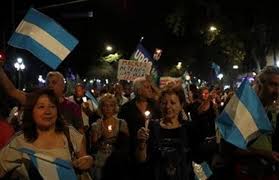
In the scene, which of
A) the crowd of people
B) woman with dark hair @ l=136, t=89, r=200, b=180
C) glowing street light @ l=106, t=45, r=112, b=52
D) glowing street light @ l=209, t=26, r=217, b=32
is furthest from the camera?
glowing street light @ l=106, t=45, r=112, b=52

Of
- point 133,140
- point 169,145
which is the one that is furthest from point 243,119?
point 133,140

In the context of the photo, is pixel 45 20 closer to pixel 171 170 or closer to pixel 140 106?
pixel 140 106

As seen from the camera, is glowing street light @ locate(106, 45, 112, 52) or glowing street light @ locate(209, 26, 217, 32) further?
glowing street light @ locate(106, 45, 112, 52)

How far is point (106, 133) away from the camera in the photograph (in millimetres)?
7805

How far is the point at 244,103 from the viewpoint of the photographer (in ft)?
17.5

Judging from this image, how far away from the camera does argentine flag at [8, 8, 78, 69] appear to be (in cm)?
783

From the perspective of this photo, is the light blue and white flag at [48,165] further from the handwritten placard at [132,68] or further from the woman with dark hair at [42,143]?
the handwritten placard at [132,68]

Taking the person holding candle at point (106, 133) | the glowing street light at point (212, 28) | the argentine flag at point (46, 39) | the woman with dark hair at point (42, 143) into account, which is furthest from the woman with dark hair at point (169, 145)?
the glowing street light at point (212, 28)

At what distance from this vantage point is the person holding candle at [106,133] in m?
7.63

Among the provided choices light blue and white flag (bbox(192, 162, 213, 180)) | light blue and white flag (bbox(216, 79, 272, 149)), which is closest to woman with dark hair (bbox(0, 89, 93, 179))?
light blue and white flag (bbox(216, 79, 272, 149))

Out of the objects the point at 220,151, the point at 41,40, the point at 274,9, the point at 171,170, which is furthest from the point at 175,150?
the point at 274,9

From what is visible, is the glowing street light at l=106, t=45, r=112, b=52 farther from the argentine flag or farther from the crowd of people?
the argentine flag

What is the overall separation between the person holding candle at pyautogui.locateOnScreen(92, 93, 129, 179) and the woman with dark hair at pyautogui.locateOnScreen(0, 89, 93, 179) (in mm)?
2373

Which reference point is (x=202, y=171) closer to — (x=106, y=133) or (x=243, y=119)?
(x=243, y=119)
